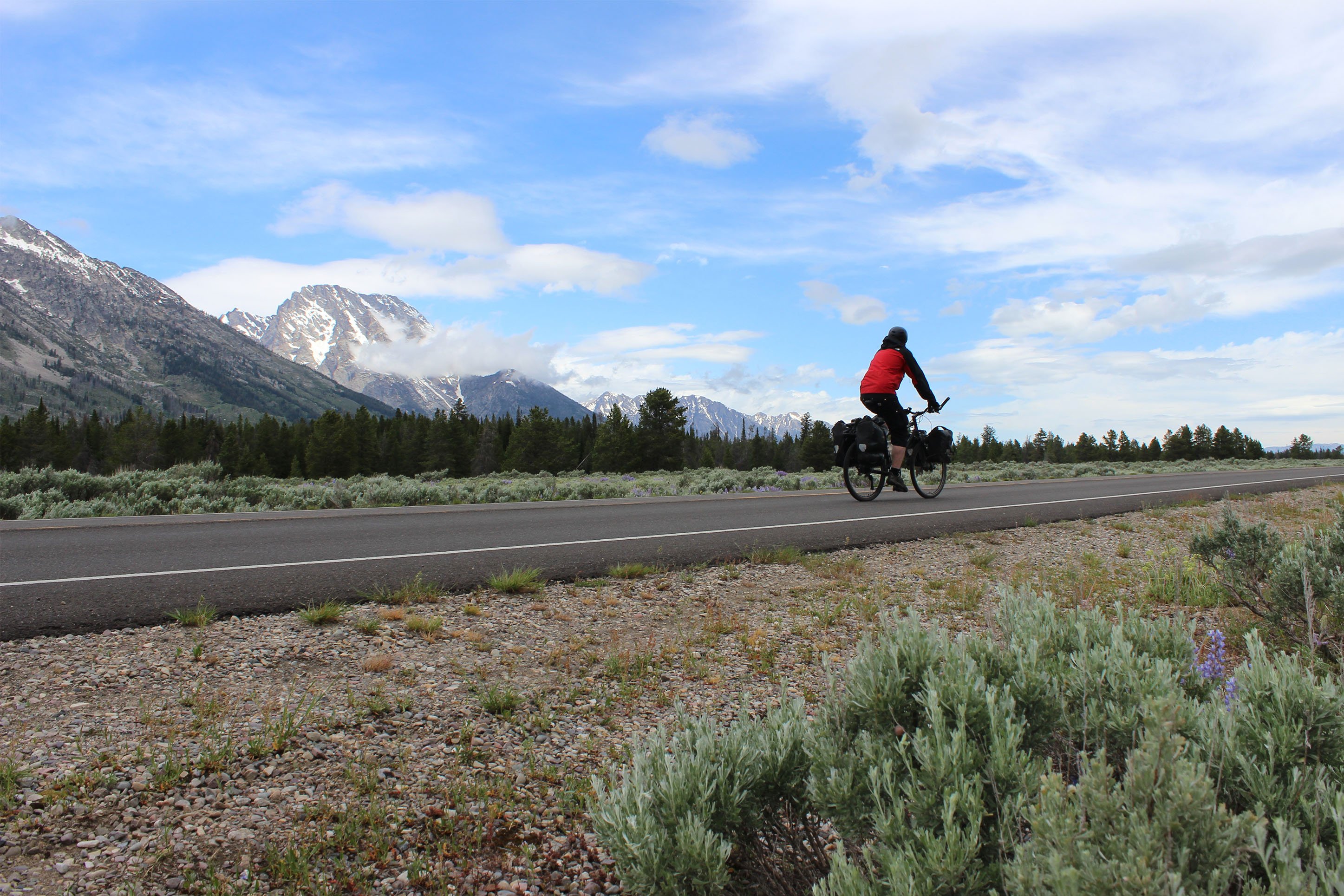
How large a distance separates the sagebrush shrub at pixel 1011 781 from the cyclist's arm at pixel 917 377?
913 cm

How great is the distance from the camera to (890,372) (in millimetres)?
11570

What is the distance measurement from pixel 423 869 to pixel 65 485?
1456 centimetres

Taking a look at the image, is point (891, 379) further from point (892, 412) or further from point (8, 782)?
point (8, 782)

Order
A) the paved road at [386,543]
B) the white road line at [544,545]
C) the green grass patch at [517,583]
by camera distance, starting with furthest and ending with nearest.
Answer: the green grass patch at [517,583]
the white road line at [544,545]
the paved road at [386,543]

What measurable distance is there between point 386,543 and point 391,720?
4.82 metres

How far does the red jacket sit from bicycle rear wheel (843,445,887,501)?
4.02ft

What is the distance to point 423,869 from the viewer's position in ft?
8.78

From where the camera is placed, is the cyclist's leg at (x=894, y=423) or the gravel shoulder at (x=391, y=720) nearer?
the gravel shoulder at (x=391, y=720)

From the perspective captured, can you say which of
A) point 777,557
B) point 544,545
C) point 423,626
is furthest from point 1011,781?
point 544,545

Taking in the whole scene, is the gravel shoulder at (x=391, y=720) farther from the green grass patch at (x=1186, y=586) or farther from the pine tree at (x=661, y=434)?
the pine tree at (x=661, y=434)

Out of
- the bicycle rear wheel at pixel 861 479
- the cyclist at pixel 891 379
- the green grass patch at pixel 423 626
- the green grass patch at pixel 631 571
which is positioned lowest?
the green grass patch at pixel 423 626

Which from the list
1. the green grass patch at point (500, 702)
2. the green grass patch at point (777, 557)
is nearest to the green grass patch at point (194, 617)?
the green grass patch at point (500, 702)

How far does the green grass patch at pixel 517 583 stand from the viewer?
19.9 feet

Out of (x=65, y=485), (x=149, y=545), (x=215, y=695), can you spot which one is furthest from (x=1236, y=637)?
(x=65, y=485)
